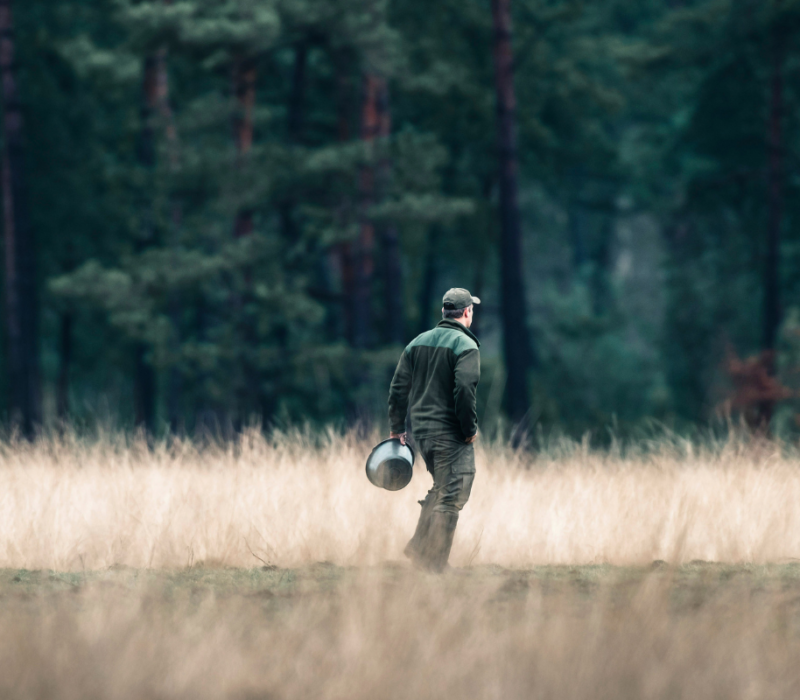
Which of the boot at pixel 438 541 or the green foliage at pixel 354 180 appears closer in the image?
the boot at pixel 438 541

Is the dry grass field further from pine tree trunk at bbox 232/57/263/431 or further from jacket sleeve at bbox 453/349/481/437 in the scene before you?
pine tree trunk at bbox 232/57/263/431

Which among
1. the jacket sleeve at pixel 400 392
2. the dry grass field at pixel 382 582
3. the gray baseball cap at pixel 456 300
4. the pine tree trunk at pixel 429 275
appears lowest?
the pine tree trunk at pixel 429 275

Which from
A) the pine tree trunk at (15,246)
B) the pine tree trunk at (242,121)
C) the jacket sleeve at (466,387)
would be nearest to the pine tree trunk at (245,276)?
the pine tree trunk at (242,121)

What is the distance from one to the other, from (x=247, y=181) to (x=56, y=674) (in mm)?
18118

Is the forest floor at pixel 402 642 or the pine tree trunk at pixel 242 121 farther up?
the pine tree trunk at pixel 242 121

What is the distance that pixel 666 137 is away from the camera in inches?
1316

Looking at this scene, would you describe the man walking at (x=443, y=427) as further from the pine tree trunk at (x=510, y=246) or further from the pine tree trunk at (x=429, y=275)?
the pine tree trunk at (x=429, y=275)

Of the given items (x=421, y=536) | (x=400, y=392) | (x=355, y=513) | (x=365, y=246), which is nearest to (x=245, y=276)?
(x=365, y=246)

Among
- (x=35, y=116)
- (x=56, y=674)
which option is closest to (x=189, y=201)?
(x=35, y=116)

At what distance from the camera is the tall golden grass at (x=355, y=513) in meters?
8.02

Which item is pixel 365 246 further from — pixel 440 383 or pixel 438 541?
pixel 438 541

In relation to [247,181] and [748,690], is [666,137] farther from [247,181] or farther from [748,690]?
[748,690]

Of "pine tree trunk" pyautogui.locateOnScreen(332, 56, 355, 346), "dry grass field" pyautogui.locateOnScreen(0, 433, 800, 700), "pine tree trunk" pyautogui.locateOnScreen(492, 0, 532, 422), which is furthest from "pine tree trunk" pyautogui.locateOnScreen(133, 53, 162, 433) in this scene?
"dry grass field" pyautogui.locateOnScreen(0, 433, 800, 700)

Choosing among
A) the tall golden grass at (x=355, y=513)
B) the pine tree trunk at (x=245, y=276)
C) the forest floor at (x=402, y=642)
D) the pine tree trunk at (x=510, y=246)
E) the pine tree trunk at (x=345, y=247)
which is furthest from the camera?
the pine tree trunk at (x=345, y=247)
